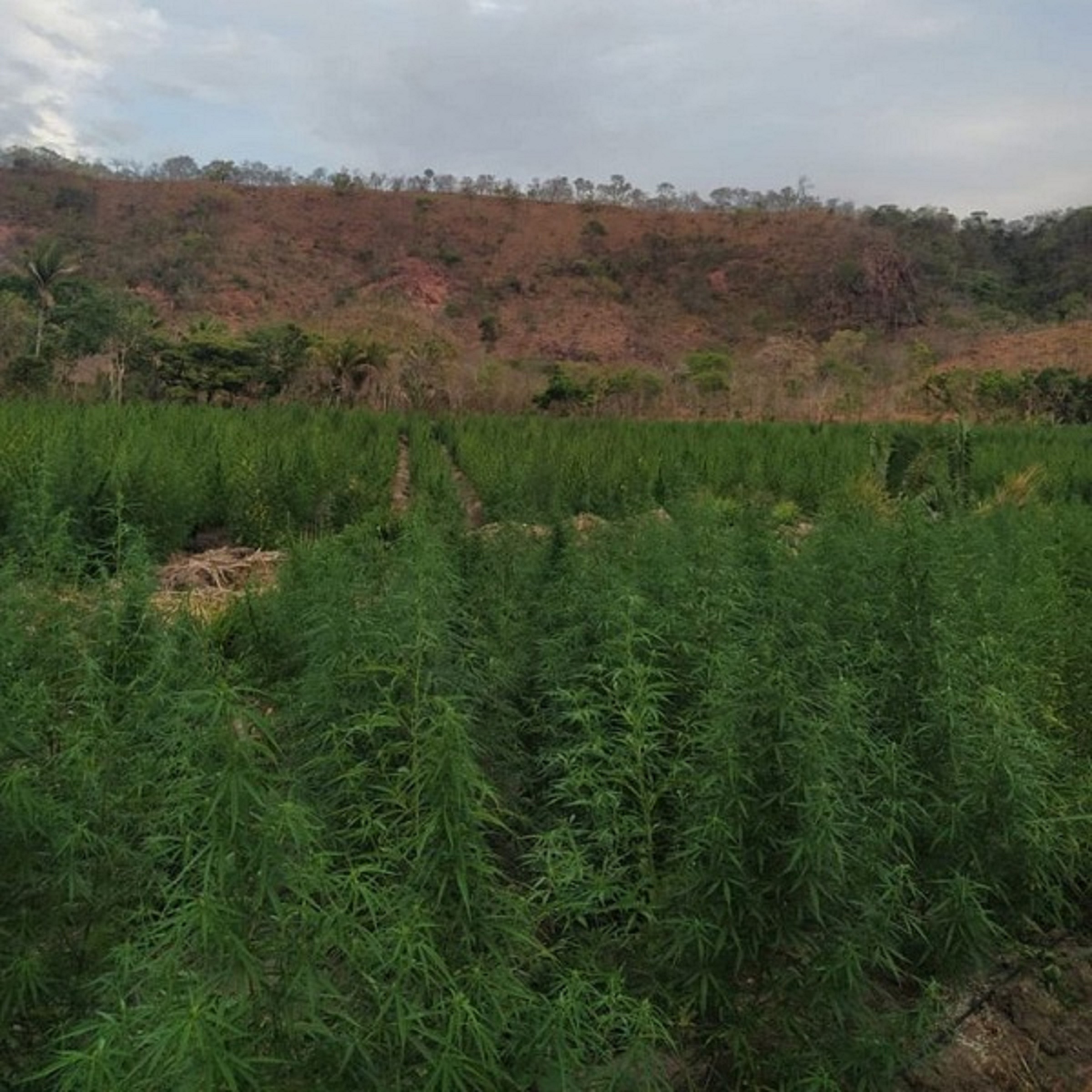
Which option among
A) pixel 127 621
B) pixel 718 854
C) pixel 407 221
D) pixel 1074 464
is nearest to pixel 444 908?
pixel 718 854

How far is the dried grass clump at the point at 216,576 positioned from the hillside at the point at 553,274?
23735 mm

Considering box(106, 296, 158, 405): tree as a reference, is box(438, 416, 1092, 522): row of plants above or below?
below

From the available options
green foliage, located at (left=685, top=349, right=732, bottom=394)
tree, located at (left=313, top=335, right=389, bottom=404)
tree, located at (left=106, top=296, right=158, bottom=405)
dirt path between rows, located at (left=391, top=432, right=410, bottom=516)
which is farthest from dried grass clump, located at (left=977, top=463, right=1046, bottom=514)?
tree, located at (left=106, top=296, right=158, bottom=405)

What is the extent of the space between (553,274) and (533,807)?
48.0 meters

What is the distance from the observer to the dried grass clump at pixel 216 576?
5.20 meters

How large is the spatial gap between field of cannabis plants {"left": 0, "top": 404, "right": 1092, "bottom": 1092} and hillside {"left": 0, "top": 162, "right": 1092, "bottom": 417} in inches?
1103

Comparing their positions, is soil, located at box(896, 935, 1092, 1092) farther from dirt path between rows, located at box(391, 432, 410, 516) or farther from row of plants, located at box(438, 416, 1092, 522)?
dirt path between rows, located at box(391, 432, 410, 516)

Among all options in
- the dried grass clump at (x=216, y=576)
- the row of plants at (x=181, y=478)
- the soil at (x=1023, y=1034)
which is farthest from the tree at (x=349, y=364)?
the soil at (x=1023, y=1034)

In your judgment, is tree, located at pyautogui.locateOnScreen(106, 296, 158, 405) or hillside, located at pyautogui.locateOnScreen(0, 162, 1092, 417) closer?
tree, located at pyautogui.locateOnScreen(106, 296, 158, 405)

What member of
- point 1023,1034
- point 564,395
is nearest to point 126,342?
point 564,395

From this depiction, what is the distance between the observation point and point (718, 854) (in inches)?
93.2

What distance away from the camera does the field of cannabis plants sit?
1820 mm

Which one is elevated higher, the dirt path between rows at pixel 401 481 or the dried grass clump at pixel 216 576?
the dried grass clump at pixel 216 576

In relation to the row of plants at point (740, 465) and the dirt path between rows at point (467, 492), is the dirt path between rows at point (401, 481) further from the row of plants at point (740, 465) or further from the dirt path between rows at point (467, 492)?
the row of plants at point (740, 465)
